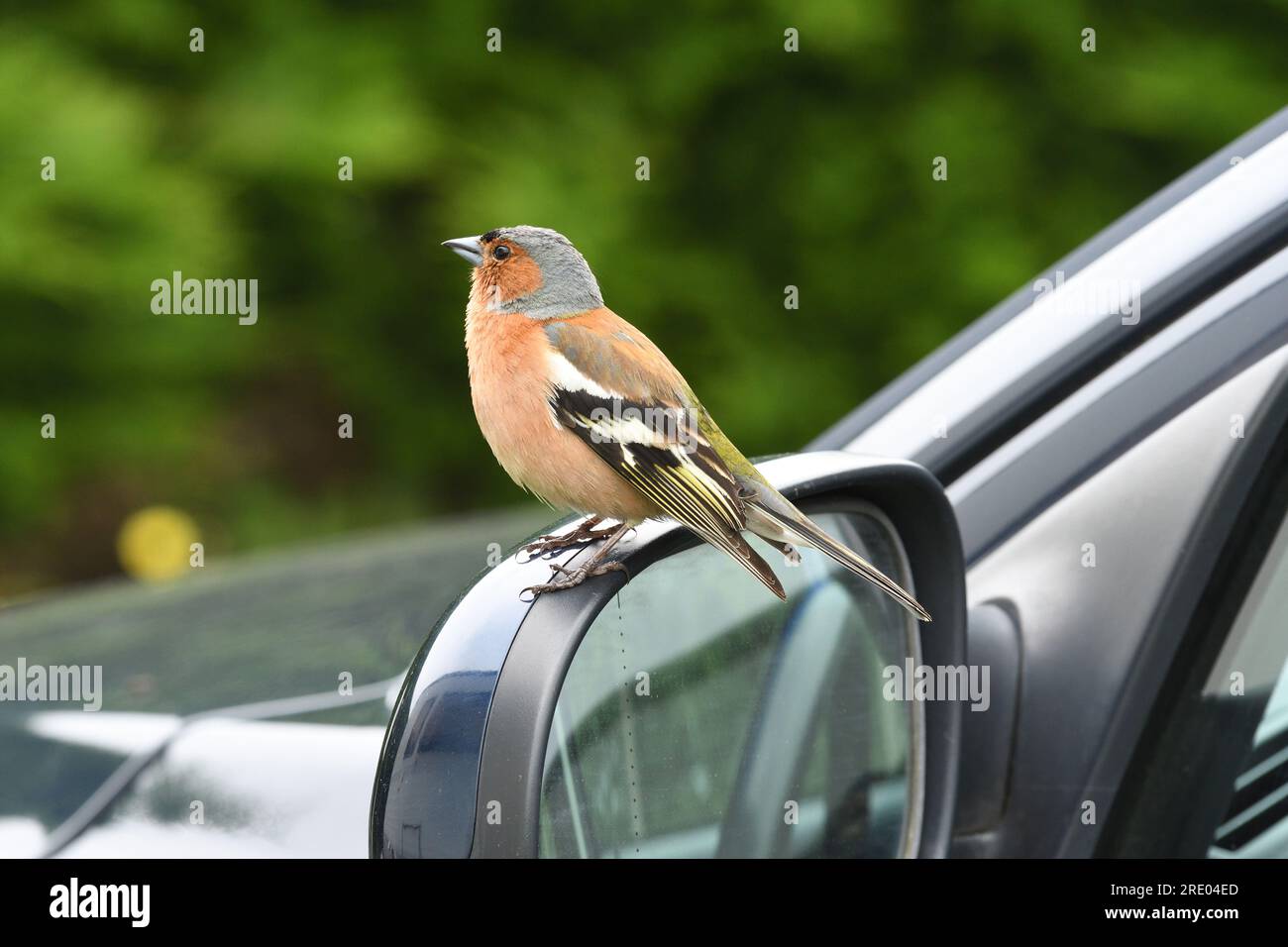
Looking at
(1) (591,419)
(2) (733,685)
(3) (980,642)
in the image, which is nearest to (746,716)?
(2) (733,685)

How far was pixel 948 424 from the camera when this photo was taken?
7.23 feet

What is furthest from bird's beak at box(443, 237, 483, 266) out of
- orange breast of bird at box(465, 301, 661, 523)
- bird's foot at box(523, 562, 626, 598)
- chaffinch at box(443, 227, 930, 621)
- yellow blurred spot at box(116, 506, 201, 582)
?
yellow blurred spot at box(116, 506, 201, 582)

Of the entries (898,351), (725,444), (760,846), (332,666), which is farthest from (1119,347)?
(898,351)

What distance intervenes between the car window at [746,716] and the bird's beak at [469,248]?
0.60 m

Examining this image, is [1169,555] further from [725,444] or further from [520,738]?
[520,738]

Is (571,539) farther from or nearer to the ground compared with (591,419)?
nearer to the ground

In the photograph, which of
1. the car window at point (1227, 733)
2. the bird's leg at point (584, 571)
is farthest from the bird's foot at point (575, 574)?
the car window at point (1227, 733)

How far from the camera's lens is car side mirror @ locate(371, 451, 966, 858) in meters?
1.59

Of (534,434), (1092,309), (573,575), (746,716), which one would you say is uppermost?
(1092,309)

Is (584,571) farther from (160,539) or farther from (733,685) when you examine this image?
(160,539)

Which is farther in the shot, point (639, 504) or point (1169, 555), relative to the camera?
point (639, 504)

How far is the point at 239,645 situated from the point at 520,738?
1.55 metres

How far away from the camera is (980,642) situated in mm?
2086

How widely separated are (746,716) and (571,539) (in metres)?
0.38
